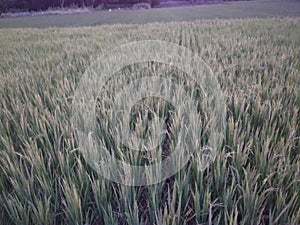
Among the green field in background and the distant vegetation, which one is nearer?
the green field in background

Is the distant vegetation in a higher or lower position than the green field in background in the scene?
higher

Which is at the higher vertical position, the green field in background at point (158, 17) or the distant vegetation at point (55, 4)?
the distant vegetation at point (55, 4)

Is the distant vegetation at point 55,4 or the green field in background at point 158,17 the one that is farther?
the distant vegetation at point 55,4

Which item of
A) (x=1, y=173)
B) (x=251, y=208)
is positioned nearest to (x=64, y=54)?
(x=1, y=173)

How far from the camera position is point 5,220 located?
2.68 feet

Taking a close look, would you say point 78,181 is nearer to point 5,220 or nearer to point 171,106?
point 5,220

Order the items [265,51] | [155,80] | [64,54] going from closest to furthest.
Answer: [155,80], [265,51], [64,54]

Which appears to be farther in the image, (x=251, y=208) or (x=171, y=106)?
(x=171, y=106)

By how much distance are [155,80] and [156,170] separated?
3.35ft

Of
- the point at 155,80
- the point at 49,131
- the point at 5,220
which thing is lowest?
the point at 5,220

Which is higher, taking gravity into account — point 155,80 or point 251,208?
point 155,80

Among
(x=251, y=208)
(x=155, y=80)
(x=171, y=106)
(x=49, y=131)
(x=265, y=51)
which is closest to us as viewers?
(x=251, y=208)

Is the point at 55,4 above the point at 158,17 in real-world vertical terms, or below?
above

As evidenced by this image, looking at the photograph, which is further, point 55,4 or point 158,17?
point 55,4
